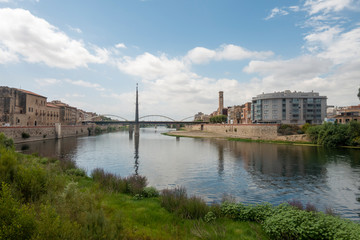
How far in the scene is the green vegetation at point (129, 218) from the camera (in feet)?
16.5

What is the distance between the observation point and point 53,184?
10.5 m

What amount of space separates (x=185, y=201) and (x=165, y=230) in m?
2.79

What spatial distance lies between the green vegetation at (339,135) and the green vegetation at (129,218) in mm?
57159

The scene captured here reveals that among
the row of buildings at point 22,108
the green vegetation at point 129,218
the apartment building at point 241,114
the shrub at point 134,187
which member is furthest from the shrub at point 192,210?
the apartment building at point 241,114

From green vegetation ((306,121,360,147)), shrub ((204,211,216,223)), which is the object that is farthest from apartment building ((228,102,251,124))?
shrub ((204,211,216,223))

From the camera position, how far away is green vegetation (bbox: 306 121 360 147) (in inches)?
2170

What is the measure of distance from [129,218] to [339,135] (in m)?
63.4

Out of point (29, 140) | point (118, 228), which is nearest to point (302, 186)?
point (118, 228)

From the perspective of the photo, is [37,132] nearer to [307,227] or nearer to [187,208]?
[187,208]

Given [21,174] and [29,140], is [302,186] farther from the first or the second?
[29,140]

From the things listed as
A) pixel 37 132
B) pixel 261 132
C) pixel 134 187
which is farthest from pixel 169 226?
pixel 261 132

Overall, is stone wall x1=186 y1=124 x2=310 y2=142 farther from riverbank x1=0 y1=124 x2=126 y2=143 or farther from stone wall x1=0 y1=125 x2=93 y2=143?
stone wall x1=0 y1=125 x2=93 y2=143

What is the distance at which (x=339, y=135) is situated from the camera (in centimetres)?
5562

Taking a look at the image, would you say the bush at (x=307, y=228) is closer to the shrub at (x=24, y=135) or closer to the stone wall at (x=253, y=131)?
the shrub at (x=24, y=135)
